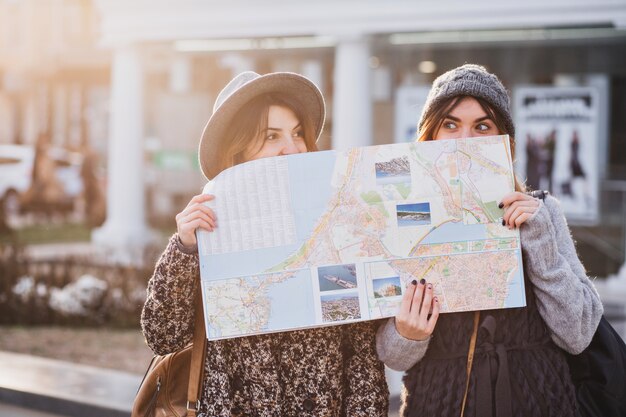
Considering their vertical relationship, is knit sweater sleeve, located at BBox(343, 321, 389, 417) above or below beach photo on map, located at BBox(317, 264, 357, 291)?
below

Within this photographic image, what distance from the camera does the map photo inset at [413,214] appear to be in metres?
2.11

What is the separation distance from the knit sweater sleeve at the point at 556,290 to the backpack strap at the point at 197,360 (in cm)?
89

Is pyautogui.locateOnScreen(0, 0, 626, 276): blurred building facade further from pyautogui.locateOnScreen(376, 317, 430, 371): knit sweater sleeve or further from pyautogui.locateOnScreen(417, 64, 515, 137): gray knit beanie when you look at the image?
pyautogui.locateOnScreen(376, 317, 430, 371): knit sweater sleeve

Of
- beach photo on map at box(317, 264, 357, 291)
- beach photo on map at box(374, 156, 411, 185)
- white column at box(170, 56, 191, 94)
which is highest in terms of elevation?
white column at box(170, 56, 191, 94)

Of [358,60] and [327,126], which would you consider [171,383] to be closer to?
[358,60]

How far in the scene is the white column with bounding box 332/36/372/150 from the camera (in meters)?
9.91

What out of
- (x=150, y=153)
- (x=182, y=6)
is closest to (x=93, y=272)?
(x=182, y=6)

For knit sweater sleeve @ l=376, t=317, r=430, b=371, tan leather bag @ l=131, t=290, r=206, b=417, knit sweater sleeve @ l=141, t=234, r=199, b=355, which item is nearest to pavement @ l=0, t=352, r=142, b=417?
tan leather bag @ l=131, t=290, r=206, b=417

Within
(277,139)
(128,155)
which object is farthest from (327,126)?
(277,139)

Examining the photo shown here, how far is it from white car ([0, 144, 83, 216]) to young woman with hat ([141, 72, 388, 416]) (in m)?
16.8

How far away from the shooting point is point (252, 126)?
7.41 feet

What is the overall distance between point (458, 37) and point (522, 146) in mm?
1816

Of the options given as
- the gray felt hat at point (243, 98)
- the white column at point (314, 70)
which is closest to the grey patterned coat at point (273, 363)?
the gray felt hat at point (243, 98)

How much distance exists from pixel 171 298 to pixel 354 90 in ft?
26.2
